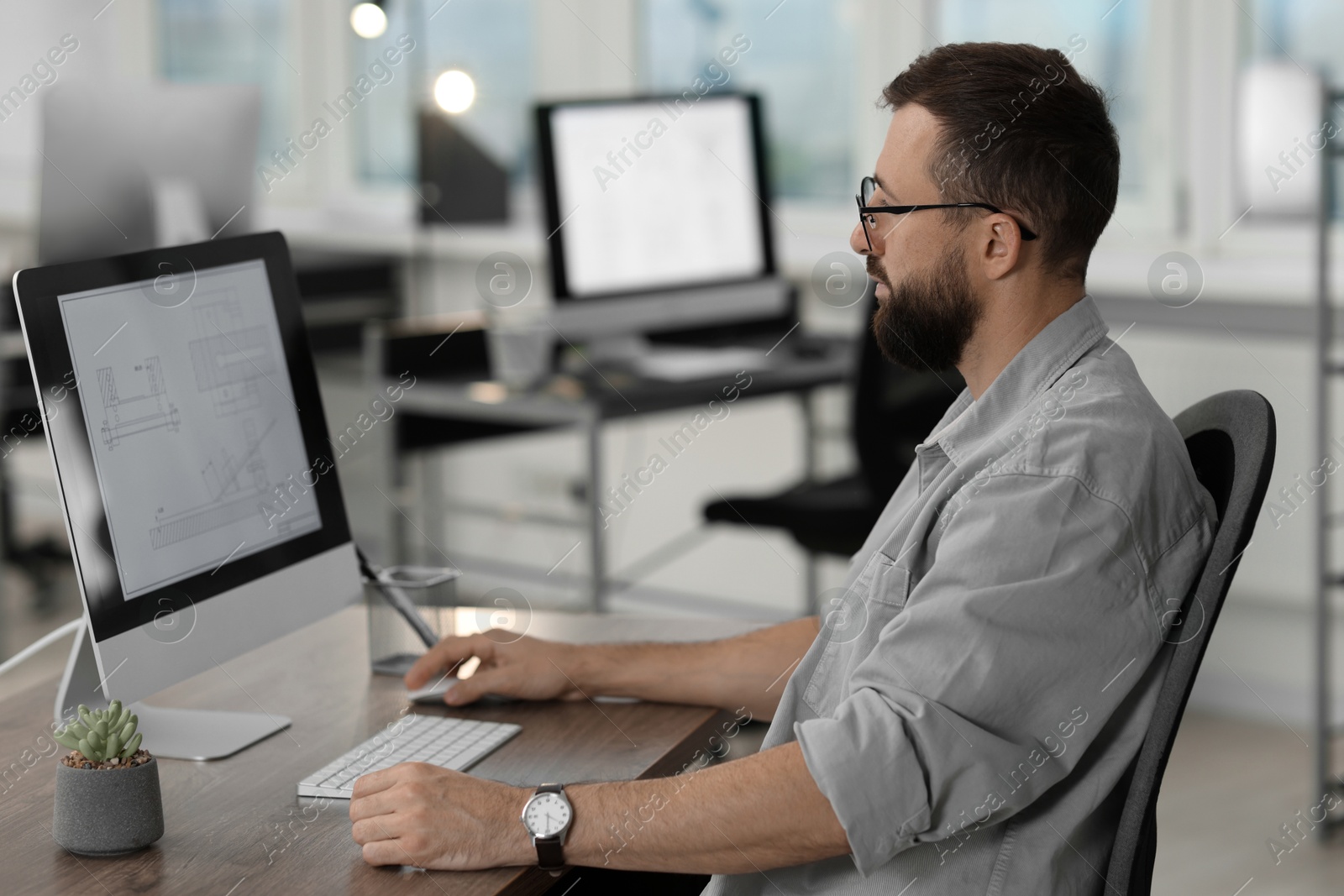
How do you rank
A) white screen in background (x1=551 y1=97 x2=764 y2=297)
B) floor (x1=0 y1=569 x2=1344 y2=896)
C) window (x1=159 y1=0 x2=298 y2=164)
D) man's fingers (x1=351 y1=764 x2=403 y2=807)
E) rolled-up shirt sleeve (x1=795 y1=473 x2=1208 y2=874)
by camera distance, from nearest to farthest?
rolled-up shirt sleeve (x1=795 y1=473 x2=1208 y2=874) → man's fingers (x1=351 y1=764 x2=403 y2=807) → floor (x1=0 y1=569 x2=1344 y2=896) → white screen in background (x1=551 y1=97 x2=764 y2=297) → window (x1=159 y1=0 x2=298 y2=164)

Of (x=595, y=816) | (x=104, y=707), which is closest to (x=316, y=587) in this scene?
(x=104, y=707)

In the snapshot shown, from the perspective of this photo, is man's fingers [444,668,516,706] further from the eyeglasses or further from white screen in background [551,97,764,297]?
white screen in background [551,97,764,297]

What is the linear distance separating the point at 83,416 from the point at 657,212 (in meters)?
2.09

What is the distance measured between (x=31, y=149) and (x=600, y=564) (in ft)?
11.5

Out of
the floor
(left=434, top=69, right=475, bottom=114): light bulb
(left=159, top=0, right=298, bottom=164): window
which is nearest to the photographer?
the floor

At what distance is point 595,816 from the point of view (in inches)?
44.6

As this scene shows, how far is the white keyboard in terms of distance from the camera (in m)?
1.26

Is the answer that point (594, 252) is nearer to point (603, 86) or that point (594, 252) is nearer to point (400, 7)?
point (603, 86)

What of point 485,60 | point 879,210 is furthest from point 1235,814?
point 485,60

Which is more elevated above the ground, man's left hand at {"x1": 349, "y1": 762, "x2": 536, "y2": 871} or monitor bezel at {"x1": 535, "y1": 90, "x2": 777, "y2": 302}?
monitor bezel at {"x1": 535, "y1": 90, "x2": 777, "y2": 302}

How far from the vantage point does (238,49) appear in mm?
4906

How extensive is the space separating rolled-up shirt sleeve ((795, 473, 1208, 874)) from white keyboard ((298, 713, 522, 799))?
15.1 inches

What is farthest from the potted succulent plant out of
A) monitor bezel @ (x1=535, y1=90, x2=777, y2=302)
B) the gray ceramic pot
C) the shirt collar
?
monitor bezel @ (x1=535, y1=90, x2=777, y2=302)

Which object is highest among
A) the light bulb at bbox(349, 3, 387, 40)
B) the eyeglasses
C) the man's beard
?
the light bulb at bbox(349, 3, 387, 40)
